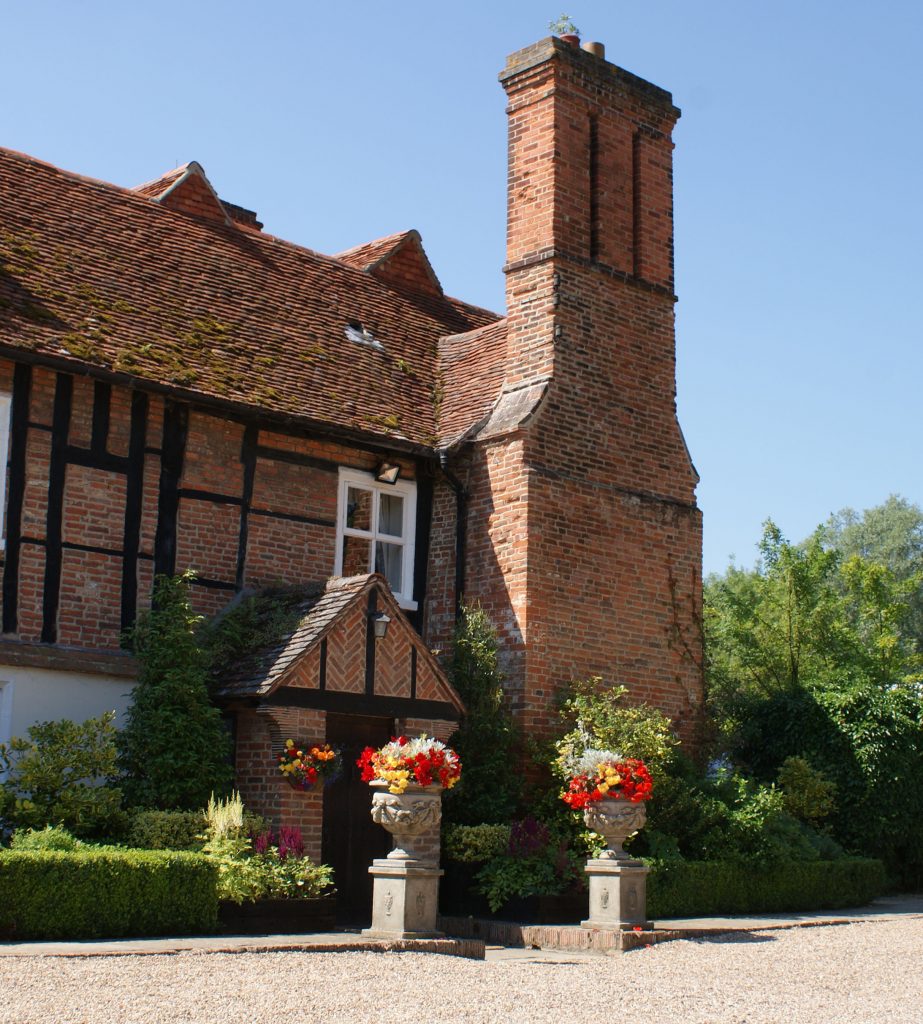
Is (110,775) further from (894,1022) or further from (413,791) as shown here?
(894,1022)

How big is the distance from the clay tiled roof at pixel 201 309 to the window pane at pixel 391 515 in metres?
0.84

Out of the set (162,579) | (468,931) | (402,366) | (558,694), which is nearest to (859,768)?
(558,694)

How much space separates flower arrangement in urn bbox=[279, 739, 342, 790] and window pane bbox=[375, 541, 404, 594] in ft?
12.3

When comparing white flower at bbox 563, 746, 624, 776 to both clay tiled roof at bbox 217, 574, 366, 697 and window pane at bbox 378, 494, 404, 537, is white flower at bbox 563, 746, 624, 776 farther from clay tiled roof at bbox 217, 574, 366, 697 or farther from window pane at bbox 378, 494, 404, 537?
window pane at bbox 378, 494, 404, 537

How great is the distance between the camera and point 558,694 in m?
15.9

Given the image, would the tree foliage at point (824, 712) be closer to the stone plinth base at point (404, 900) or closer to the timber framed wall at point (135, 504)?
the timber framed wall at point (135, 504)

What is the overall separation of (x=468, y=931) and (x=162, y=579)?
4.87 meters

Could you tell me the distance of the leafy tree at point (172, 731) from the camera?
1299 centimetres

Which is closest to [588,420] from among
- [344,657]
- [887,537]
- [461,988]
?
[344,657]

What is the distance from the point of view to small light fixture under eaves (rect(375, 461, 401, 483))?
1670 cm

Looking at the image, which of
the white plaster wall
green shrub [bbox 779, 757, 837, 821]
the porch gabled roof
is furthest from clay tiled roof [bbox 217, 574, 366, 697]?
green shrub [bbox 779, 757, 837, 821]

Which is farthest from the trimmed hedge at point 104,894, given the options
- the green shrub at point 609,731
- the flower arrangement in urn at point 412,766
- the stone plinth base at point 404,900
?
the green shrub at point 609,731

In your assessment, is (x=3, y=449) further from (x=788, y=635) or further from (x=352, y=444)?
(x=788, y=635)

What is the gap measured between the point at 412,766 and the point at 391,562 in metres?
5.29
